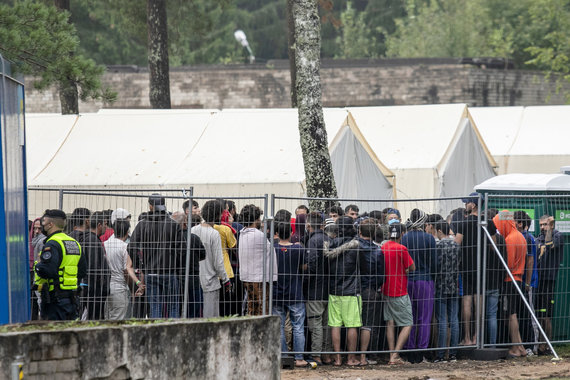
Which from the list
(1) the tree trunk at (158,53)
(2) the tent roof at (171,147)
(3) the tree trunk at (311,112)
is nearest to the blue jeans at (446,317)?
(3) the tree trunk at (311,112)

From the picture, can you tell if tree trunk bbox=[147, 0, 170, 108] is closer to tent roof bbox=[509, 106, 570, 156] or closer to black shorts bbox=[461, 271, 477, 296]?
tent roof bbox=[509, 106, 570, 156]

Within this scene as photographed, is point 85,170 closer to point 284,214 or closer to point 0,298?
point 284,214

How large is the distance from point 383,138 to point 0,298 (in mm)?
13741

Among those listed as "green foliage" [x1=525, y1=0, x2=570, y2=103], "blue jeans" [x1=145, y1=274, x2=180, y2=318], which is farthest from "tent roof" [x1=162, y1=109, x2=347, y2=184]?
"green foliage" [x1=525, y1=0, x2=570, y2=103]

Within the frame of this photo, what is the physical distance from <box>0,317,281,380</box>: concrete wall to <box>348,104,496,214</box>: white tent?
1133cm

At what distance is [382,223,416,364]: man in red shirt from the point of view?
10375 millimetres

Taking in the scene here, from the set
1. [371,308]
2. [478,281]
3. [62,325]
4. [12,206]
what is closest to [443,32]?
[478,281]

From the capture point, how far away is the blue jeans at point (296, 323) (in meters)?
10.3

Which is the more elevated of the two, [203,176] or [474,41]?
[474,41]

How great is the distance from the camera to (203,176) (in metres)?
17.0

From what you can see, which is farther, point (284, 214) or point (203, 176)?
point (203, 176)

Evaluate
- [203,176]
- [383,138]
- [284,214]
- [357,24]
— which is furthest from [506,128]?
[357,24]

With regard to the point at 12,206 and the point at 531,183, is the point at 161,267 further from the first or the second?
the point at 531,183

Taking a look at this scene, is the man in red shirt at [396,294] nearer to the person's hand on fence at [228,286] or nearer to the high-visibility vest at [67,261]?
the person's hand on fence at [228,286]
